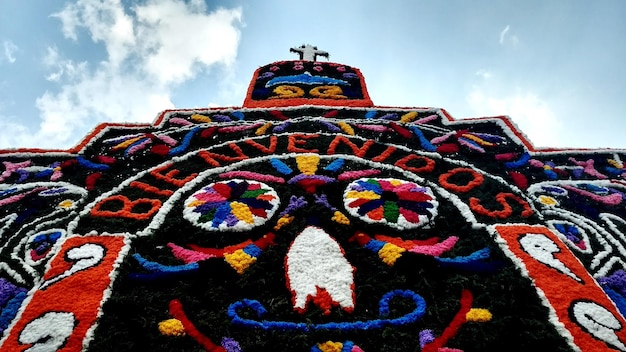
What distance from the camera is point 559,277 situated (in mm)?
2869

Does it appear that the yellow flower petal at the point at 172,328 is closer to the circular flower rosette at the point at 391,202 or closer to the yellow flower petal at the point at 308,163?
the circular flower rosette at the point at 391,202

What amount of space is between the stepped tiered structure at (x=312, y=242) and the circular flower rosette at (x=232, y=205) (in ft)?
0.05

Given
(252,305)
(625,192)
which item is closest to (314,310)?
(252,305)

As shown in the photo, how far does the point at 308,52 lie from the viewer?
793cm

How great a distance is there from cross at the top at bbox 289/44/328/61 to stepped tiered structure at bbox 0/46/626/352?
3178mm

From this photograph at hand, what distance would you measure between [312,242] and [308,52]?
17.7 feet

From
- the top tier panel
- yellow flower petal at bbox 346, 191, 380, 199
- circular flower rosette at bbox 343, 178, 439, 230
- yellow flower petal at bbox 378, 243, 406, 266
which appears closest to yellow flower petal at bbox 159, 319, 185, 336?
yellow flower petal at bbox 378, 243, 406, 266

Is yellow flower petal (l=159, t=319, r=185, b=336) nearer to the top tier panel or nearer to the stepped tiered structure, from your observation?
the stepped tiered structure

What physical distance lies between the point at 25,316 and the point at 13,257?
0.63 meters

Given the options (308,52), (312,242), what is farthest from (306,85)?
(312,242)

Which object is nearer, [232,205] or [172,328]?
[172,328]

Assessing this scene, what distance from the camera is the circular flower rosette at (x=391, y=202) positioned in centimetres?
336

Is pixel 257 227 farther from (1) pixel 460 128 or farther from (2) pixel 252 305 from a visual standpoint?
(1) pixel 460 128

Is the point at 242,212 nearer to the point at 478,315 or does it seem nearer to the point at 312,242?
the point at 312,242
